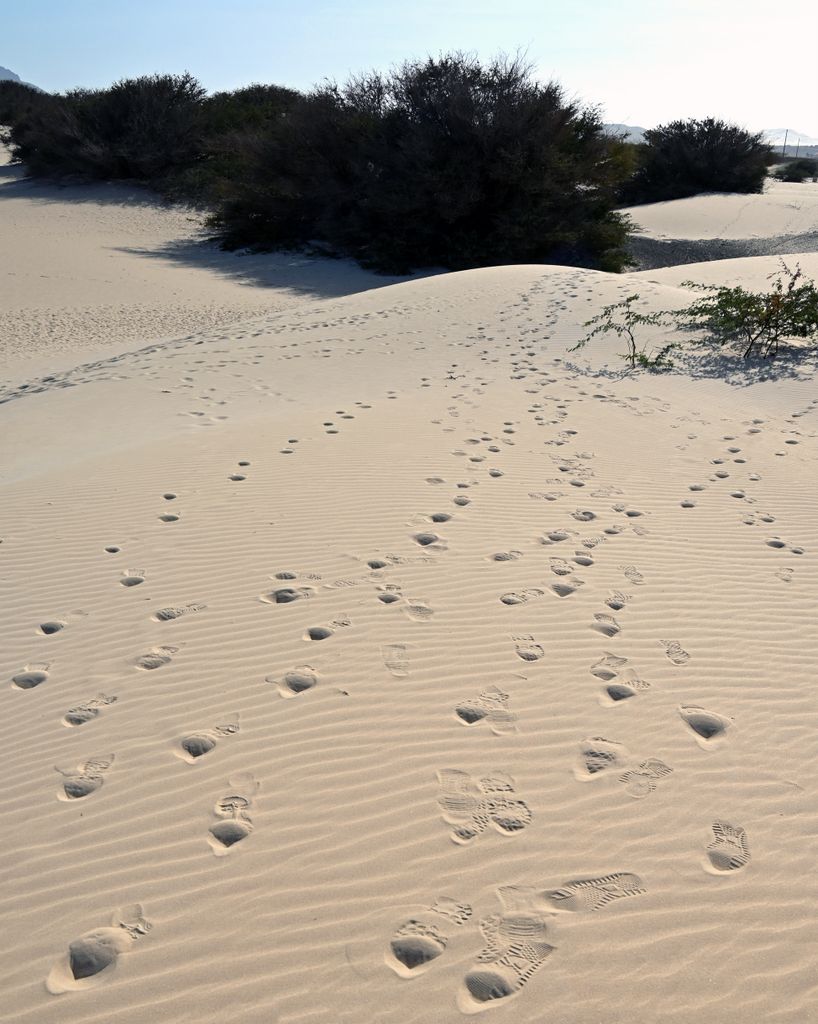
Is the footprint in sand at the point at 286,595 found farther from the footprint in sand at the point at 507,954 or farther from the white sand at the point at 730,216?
the white sand at the point at 730,216

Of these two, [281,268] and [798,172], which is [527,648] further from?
[798,172]

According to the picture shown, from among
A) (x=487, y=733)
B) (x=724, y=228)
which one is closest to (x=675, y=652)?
(x=487, y=733)

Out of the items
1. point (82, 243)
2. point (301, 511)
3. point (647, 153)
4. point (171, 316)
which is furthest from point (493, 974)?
point (647, 153)

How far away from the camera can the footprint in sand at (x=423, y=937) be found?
2.37 meters

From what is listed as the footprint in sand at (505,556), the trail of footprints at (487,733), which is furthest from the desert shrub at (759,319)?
the footprint in sand at (505,556)

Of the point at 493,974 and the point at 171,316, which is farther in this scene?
the point at 171,316

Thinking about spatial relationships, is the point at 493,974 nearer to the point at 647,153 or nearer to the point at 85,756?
the point at 85,756

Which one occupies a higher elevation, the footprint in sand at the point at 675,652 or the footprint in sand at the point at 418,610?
the footprint in sand at the point at 418,610

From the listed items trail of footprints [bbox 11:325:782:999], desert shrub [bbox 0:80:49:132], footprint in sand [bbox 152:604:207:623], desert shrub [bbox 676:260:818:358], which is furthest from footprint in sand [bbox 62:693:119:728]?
desert shrub [bbox 0:80:49:132]

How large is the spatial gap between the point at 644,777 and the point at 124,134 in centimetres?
3229

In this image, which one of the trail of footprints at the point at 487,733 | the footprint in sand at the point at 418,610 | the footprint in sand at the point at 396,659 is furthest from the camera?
the footprint in sand at the point at 418,610

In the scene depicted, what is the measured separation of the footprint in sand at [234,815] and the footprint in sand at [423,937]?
0.72 meters

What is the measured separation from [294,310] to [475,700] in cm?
1270

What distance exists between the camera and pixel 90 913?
8.46 feet
